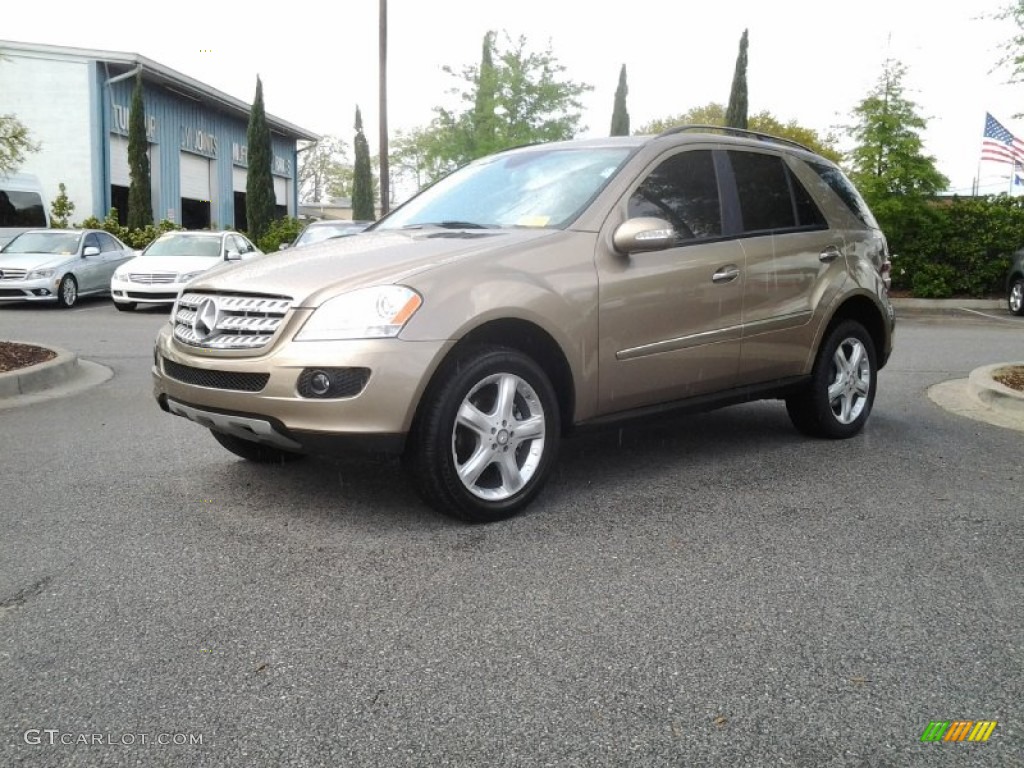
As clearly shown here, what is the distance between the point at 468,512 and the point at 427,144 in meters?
31.4

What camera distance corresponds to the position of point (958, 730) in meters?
2.52

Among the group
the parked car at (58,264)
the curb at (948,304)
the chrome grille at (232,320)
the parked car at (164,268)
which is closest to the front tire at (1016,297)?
the curb at (948,304)

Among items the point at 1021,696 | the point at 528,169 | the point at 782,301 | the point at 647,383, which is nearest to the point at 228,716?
the point at 1021,696

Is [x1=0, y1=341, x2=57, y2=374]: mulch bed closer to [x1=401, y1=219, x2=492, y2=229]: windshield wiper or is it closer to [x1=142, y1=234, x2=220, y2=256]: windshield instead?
[x1=401, y1=219, x2=492, y2=229]: windshield wiper

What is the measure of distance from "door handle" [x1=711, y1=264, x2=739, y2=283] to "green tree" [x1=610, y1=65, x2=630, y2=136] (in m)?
33.5

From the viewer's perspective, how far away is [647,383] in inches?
191

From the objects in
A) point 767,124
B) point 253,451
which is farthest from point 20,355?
point 767,124

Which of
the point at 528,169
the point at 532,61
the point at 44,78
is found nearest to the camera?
the point at 528,169

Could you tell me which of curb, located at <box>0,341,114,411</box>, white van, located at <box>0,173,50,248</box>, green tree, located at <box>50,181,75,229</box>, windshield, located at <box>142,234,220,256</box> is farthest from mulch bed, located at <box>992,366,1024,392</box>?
green tree, located at <box>50,181,75,229</box>

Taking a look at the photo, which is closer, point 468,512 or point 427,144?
point 468,512

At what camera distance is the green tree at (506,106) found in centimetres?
3203

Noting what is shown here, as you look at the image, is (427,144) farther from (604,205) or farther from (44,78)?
(604,205)

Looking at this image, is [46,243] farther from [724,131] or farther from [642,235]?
[642,235]

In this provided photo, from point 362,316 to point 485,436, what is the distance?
2.48 ft
